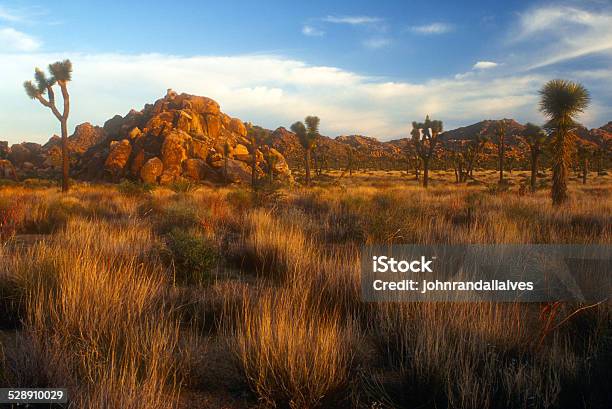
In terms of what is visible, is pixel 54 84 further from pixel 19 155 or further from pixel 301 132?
pixel 19 155

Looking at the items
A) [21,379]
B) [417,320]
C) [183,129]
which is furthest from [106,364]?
[183,129]

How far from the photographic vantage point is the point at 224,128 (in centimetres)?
6594

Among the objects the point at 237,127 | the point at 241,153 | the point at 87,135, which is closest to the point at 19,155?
the point at 237,127

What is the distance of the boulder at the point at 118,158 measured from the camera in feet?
158

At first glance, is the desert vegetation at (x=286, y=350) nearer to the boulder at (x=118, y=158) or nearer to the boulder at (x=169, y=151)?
the boulder at (x=169, y=151)

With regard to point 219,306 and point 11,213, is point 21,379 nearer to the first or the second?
point 219,306

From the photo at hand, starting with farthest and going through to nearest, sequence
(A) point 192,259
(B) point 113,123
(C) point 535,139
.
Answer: (B) point 113,123, (C) point 535,139, (A) point 192,259

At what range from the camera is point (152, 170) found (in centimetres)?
4572

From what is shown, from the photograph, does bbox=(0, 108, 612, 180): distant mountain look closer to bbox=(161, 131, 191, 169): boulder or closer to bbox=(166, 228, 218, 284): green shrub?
bbox=(161, 131, 191, 169): boulder

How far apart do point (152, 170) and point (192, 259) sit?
139ft

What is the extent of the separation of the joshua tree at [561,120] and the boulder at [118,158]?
1688 inches

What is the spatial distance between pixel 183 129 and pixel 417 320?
179 ft

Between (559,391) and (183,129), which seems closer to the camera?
(559,391)

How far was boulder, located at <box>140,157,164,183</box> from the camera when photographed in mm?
45250
